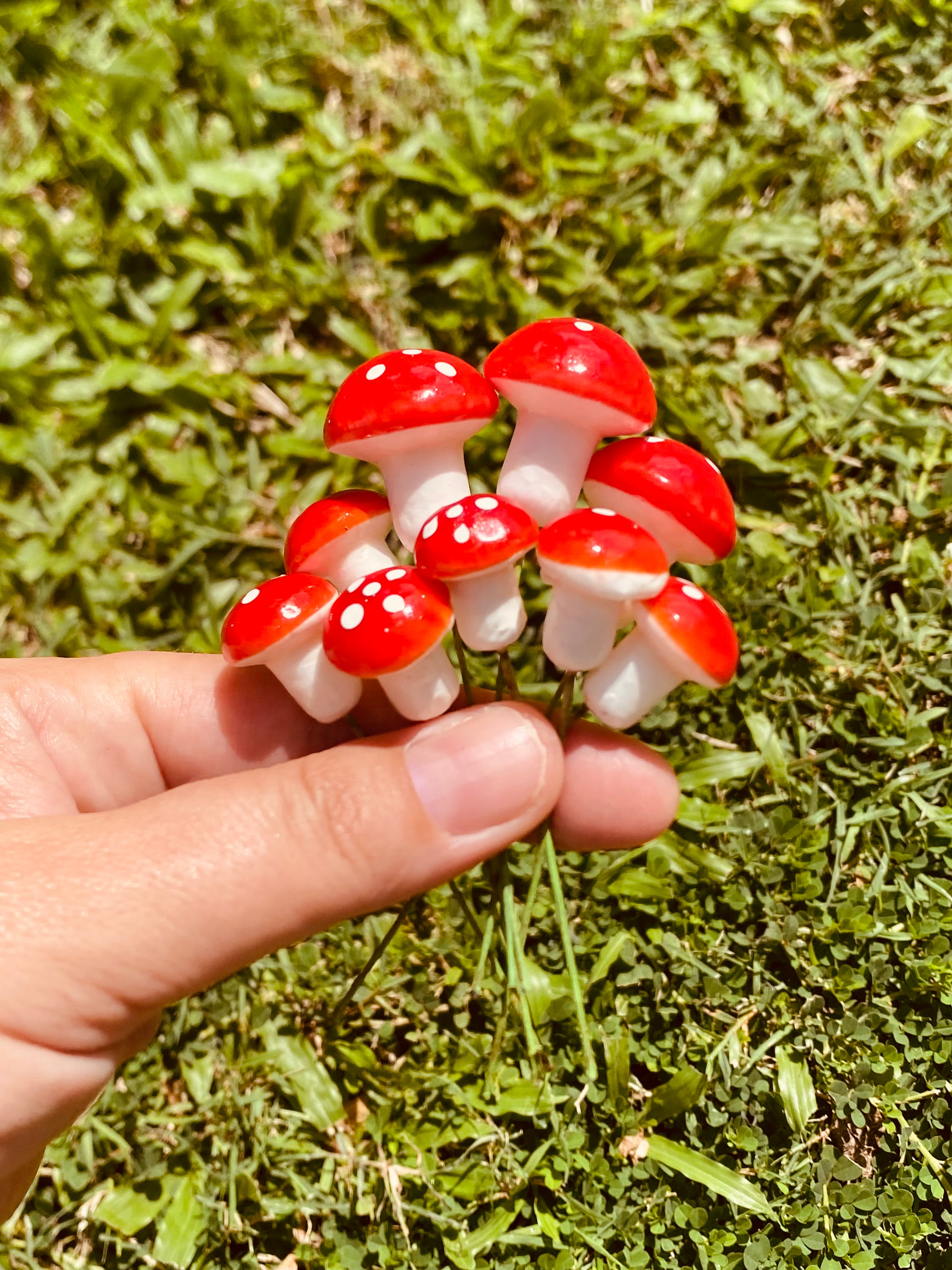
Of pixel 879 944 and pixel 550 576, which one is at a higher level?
pixel 550 576

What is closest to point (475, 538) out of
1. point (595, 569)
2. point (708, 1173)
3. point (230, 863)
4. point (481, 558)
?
point (481, 558)

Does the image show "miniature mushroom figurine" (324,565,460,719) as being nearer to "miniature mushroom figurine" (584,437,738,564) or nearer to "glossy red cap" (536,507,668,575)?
"glossy red cap" (536,507,668,575)

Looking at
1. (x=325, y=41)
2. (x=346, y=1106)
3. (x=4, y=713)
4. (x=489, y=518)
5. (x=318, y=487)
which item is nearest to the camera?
(x=489, y=518)

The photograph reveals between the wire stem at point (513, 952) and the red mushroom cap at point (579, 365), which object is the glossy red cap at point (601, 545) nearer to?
the red mushroom cap at point (579, 365)

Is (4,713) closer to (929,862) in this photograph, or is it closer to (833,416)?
(929,862)

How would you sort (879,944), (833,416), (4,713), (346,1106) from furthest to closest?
1. (833,416)
2. (346,1106)
3. (879,944)
4. (4,713)

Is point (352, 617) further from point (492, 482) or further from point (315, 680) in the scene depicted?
point (492, 482)

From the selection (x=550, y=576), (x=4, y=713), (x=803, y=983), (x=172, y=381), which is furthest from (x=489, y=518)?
(x=172, y=381)
